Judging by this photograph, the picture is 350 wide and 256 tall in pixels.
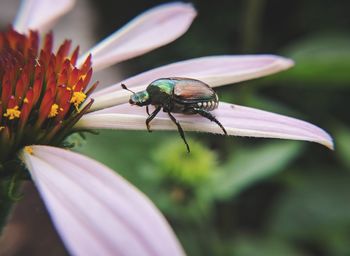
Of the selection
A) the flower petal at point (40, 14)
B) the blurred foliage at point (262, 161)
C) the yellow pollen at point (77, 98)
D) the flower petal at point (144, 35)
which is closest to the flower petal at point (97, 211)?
the yellow pollen at point (77, 98)

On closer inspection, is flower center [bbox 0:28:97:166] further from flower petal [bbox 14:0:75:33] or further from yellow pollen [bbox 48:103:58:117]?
flower petal [bbox 14:0:75:33]

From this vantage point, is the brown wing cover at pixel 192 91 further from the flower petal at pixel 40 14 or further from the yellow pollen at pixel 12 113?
the flower petal at pixel 40 14

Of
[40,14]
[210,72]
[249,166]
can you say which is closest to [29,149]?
[210,72]

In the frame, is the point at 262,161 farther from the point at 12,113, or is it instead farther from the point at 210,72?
the point at 12,113

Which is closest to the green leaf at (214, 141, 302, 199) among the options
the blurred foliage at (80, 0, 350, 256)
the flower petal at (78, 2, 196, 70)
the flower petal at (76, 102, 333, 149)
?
the blurred foliage at (80, 0, 350, 256)

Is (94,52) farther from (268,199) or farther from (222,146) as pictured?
(268,199)

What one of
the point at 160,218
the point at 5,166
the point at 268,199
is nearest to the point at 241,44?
the point at 268,199

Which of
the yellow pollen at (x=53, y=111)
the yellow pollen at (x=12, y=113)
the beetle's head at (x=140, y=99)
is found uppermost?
the yellow pollen at (x=12, y=113)
